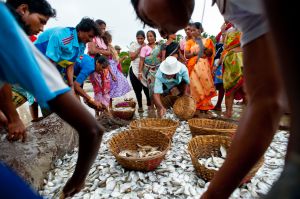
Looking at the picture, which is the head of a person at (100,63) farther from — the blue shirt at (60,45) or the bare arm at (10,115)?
the bare arm at (10,115)

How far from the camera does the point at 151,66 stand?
5.63 metres

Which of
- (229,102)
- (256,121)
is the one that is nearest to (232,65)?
(229,102)

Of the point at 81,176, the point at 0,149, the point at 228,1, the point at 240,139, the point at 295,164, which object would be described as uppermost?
the point at 228,1

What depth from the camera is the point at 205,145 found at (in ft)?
8.95

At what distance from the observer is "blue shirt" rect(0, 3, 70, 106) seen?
59 cm

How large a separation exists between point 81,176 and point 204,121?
269cm

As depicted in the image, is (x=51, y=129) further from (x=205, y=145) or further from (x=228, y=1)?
(x=228, y=1)

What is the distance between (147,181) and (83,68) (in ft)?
8.70

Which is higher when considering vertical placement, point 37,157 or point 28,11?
point 28,11

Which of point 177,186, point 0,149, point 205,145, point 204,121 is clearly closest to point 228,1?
point 177,186

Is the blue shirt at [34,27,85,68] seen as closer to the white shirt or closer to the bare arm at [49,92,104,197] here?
the white shirt

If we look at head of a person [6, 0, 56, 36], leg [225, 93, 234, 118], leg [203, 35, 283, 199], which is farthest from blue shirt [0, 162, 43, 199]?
leg [225, 93, 234, 118]

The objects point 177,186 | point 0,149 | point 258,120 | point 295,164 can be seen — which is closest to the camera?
point 295,164

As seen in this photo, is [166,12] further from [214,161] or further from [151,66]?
[151,66]
